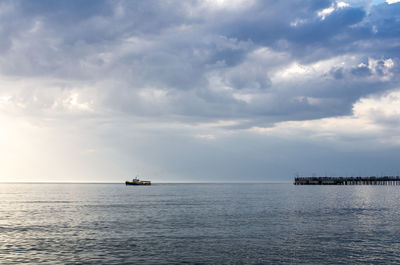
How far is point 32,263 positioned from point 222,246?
16.2 metres

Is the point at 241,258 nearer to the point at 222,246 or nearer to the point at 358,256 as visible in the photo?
the point at 222,246

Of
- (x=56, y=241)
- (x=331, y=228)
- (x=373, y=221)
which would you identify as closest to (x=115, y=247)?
(x=56, y=241)

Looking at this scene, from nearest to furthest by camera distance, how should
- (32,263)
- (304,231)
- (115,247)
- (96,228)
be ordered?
(32,263)
(115,247)
(304,231)
(96,228)

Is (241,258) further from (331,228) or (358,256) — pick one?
(331,228)

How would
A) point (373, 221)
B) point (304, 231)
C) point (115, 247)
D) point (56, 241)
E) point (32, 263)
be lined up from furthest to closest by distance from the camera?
1. point (373, 221)
2. point (304, 231)
3. point (56, 241)
4. point (115, 247)
5. point (32, 263)

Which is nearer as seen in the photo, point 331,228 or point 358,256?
point 358,256

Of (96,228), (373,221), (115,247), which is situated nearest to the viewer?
(115,247)

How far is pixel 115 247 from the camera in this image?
34875mm

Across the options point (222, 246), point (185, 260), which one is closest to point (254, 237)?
point (222, 246)

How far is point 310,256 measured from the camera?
31344 mm

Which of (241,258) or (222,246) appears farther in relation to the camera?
(222,246)

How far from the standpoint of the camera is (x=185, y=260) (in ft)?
97.4

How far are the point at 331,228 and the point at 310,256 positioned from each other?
17547 mm

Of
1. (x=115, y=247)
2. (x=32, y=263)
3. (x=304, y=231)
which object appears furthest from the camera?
(x=304, y=231)
